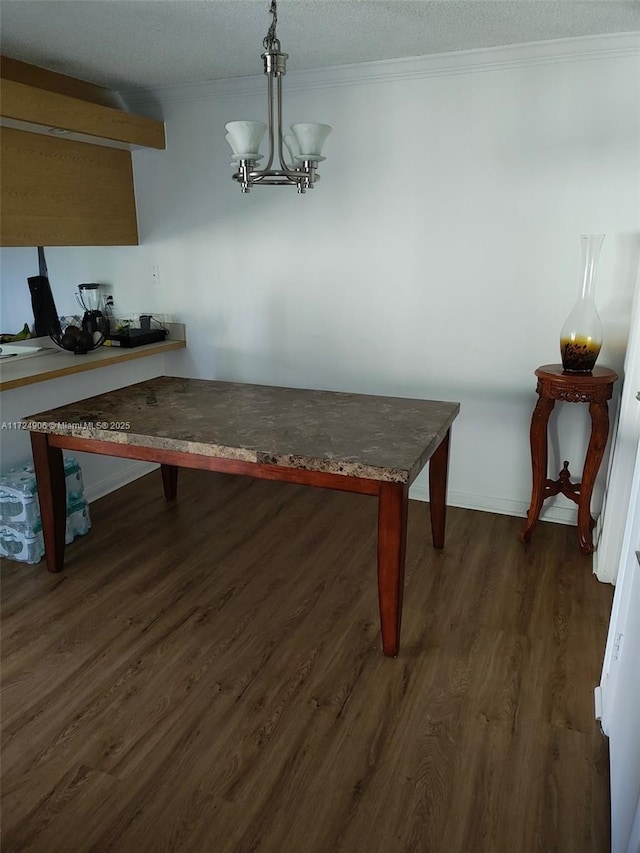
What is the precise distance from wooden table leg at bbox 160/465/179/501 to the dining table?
0.59m

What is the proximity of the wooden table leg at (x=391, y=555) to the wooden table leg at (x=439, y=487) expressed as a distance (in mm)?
704

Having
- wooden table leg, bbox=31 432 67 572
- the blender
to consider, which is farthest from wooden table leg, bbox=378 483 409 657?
the blender

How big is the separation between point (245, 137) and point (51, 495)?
5.27 ft

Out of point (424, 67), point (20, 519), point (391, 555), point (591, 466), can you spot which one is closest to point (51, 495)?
point (20, 519)

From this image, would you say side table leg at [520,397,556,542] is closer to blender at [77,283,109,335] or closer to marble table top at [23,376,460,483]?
marble table top at [23,376,460,483]

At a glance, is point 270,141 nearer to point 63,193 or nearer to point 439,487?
point 439,487

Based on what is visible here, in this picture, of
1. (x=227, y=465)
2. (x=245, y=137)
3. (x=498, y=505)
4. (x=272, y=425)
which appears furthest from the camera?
(x=498, y=505)

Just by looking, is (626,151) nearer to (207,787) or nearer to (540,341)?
(540,341)

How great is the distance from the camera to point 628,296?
2.83m

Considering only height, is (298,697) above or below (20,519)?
below

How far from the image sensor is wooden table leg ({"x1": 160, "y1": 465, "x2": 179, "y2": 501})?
11.1 ft

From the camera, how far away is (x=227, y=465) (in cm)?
212

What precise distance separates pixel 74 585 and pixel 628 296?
2765mm

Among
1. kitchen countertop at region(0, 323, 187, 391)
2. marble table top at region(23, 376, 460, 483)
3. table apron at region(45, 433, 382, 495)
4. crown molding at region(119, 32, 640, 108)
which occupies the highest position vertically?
crown molding at region(119, 32, 640, 108)
